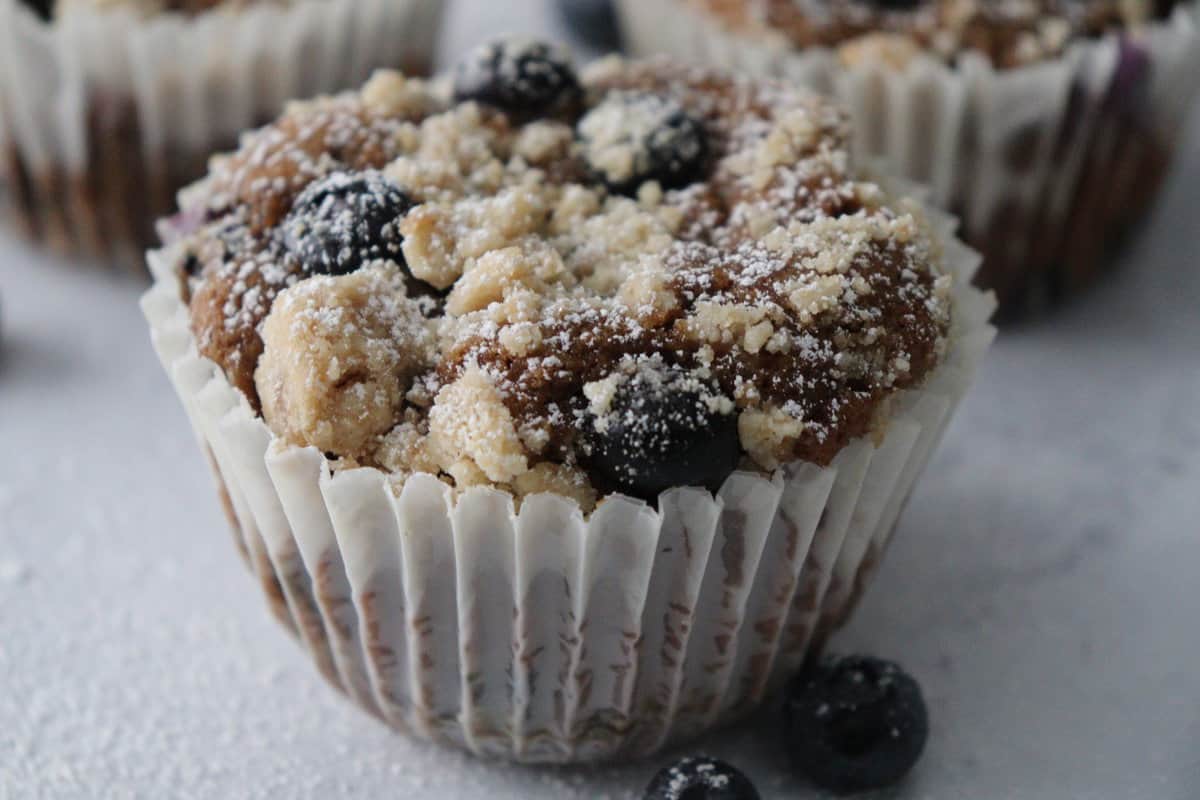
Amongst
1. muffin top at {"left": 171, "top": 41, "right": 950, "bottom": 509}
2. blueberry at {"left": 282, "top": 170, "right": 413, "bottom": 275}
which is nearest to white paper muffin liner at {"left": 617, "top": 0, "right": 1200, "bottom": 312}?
muffin top at {"left": 171, "top": 41, "right": 950, "bottom": 509}

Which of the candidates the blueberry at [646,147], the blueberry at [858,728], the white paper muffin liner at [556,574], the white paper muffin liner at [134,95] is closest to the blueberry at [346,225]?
the white paper muffin liner at [556,574]

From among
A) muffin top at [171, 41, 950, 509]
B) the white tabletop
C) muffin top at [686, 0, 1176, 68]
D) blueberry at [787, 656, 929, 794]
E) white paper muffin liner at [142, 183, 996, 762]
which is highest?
muffin top at [171, 41, 950, 509]

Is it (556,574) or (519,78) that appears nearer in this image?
(556,574)

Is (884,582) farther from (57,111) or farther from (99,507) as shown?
(57,111)

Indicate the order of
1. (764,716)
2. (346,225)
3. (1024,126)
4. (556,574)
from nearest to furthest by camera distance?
(556,574) < (346,225) < (764,716) < (1024,126)

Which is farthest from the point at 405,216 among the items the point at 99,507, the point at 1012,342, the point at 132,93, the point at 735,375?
the point at 1012,342

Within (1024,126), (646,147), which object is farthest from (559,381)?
(1024,126)

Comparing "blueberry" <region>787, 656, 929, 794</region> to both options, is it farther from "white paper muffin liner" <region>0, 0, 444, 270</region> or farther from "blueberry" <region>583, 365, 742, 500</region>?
"white paper muffin liner" <region>0, 0, 444, 270</region>

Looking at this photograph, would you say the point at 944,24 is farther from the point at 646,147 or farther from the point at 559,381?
the point at 559,381

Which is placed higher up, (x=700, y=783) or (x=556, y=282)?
(x=556, y=282)
